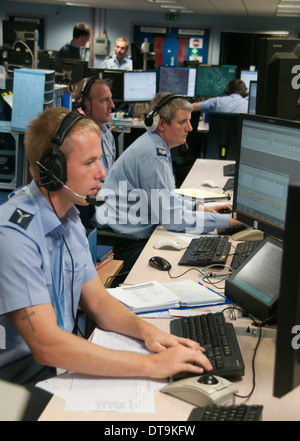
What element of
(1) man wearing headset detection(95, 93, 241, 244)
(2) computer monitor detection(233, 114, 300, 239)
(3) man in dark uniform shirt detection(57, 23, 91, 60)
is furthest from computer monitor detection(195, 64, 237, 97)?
(2) computer monitor detection(233, 114, 300, 239)

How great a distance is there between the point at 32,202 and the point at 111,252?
Result: 3.58 ft

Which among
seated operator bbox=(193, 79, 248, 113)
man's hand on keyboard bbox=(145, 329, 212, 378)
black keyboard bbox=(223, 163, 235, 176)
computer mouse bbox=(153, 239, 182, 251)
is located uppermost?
seated operator bbox=(193, 79, 248, 113)

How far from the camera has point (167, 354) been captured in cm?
125

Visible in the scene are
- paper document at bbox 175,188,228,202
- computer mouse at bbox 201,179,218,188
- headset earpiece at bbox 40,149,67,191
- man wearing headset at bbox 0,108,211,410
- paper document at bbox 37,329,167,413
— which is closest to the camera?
paper document at bbox 37,329,167,413

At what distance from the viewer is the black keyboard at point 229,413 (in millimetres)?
1026

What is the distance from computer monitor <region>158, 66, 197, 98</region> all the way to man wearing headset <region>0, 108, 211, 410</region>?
5382 millimetres

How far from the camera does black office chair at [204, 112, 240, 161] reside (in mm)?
5008

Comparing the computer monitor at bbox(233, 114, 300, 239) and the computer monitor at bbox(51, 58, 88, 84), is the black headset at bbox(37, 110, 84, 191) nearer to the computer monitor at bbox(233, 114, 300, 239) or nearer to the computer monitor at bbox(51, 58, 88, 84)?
the computer monitor at bbox(233, 114, 300, 239)

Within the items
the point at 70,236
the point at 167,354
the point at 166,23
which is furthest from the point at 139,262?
the point at 166,23

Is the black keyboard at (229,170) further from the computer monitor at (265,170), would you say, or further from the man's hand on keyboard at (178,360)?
the man's hand on keyboard at (178,360)

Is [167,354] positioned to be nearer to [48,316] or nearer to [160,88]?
[48,316]

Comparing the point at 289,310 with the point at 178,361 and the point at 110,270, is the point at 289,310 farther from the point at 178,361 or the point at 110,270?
the point at 110,270

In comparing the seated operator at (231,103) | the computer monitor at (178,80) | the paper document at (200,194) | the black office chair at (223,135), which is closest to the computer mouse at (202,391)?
the paper document at (200,194)

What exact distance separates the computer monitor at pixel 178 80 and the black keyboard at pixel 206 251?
475 centimetres
